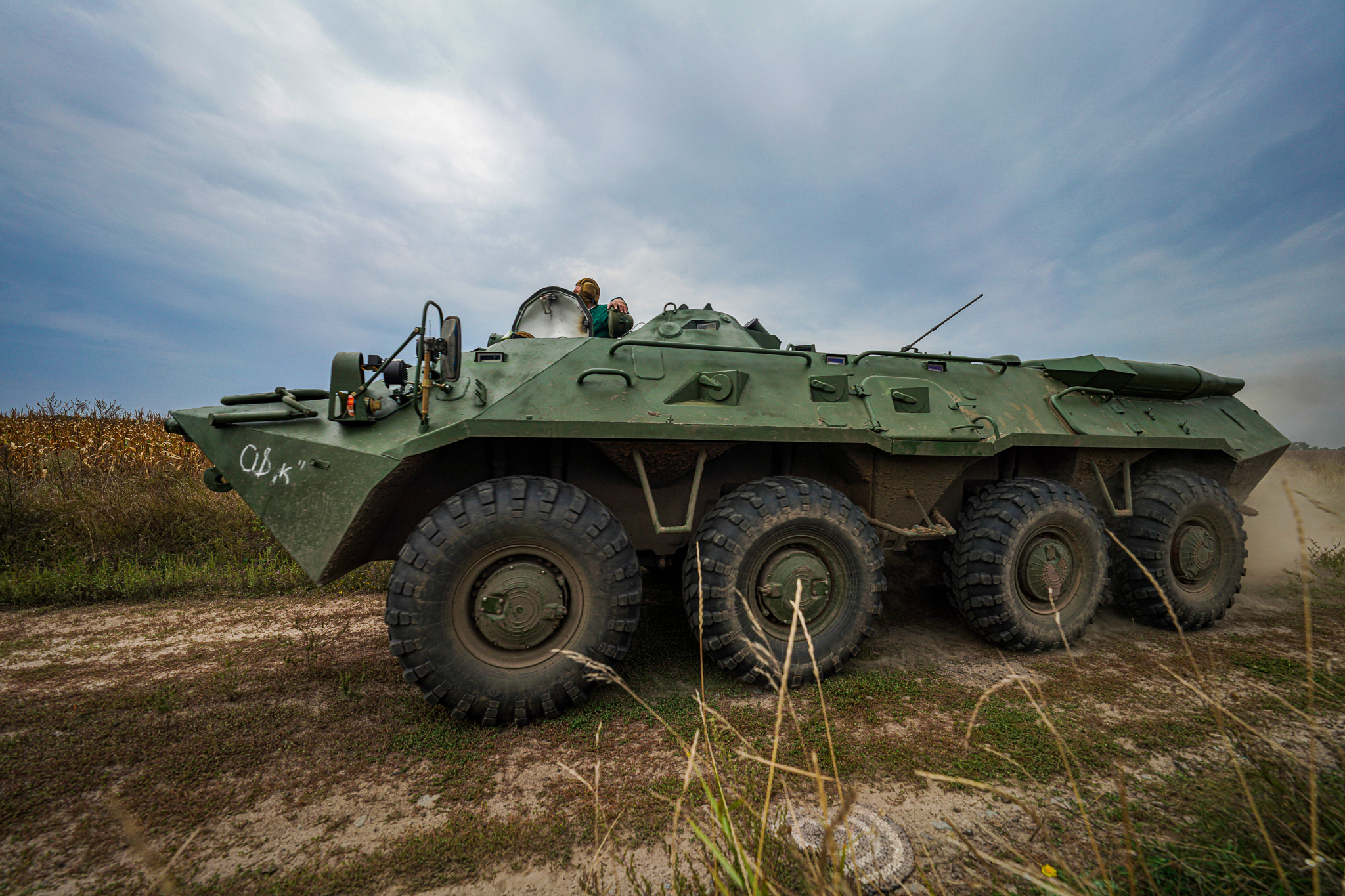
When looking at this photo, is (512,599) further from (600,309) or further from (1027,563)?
(1027,563)

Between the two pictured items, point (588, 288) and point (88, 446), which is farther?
point (88, 446)

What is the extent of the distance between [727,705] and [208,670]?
291cm

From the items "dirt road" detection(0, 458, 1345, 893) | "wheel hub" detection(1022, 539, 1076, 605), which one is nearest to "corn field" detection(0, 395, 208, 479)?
"dirt road" detection(0, 458, 1345, 893)

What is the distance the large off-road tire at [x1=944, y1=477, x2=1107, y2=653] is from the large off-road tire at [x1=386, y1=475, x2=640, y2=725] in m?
2.28

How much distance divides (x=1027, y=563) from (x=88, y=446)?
1041 centimetres

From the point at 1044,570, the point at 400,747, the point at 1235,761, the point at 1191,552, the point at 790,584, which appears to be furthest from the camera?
the point at 1191,552

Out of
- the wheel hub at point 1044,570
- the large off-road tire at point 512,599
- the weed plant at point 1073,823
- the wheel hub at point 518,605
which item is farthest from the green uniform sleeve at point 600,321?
the wheel hub at point 1044,570

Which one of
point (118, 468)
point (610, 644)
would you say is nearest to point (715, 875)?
point (610, 644)

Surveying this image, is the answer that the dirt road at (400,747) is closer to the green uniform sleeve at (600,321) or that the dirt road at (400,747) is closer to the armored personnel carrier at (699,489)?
the armored personnel carrier at (699,489)

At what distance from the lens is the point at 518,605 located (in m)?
2.83

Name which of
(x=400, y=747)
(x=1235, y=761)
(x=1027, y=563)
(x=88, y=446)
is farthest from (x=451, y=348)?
(x=88, y=446)

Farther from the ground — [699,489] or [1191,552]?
[699,489]

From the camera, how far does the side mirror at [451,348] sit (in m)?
2.91

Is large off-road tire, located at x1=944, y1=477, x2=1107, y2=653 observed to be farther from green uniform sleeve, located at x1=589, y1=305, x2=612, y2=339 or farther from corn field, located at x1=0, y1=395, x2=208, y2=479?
corn field, located at x1=0, y1=395, x2=208, y2=479
